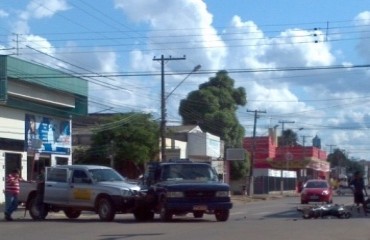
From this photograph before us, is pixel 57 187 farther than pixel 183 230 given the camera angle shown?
Yes

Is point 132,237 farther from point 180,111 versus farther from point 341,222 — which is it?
point 180,111

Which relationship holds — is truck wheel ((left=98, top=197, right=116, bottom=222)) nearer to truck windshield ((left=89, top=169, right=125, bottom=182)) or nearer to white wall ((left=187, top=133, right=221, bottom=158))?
truck windshield ((left=89, top=169, right=125, bottom=182))

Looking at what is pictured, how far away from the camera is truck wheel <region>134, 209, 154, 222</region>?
97.8ft

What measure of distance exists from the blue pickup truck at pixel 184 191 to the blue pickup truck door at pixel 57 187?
263cm

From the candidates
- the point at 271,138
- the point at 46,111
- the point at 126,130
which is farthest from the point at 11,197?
the point at 271,138

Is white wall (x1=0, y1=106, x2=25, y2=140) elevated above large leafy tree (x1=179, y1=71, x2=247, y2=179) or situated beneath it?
situated beneath

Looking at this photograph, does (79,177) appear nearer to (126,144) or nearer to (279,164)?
(126,144)

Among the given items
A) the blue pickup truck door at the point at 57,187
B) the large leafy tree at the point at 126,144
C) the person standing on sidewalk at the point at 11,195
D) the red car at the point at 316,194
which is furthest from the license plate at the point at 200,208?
the large leafy tree at the point at 126,144

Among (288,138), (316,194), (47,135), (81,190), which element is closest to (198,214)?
(81,190)

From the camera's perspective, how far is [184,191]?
93.3 feet

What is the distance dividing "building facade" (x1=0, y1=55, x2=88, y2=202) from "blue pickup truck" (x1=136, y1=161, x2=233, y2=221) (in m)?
14.6

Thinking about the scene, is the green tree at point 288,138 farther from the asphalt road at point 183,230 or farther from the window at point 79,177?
the asphalt road at point 183,230

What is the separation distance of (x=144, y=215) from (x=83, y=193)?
84.5 inches

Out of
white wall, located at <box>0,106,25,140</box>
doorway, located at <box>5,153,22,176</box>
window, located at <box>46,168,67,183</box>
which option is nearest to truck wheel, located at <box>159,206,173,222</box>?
window, located at <box>46,168,67,183</box>
